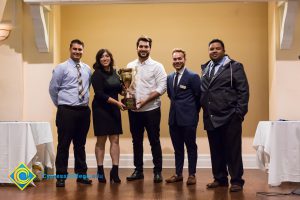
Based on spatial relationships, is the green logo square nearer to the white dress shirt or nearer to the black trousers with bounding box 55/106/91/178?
the black trousers with bounding box 55/106/91/178

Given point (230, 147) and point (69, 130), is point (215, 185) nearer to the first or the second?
point (230, 147)

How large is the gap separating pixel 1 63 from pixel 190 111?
2.30 metres

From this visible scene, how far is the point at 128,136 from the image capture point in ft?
19.2

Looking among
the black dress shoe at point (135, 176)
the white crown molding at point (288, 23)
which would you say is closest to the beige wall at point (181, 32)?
the white crown molding at point (288, 23)

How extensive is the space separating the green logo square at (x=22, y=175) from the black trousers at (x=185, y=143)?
1308 mm

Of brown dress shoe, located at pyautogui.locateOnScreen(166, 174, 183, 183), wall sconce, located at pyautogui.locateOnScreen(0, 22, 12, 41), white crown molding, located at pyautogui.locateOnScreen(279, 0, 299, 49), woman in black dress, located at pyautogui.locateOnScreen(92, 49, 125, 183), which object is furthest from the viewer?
wall sconce, located at pyautogui.locateOnScreen(0, 22, 12, 41)

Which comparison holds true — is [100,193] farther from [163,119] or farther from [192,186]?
[163,119]

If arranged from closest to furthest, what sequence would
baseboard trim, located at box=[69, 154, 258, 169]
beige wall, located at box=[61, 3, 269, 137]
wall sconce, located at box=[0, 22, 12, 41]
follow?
wall sconce, located at box=[0, 22, 12, 41], baseboard trim, located at box=[69, 154, 258, 169], beige wall, located at box=[61, 3, 269, 137]

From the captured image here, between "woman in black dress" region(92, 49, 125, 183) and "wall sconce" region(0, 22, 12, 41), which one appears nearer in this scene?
"woman in black dress" region(92, 49, 125, 183)

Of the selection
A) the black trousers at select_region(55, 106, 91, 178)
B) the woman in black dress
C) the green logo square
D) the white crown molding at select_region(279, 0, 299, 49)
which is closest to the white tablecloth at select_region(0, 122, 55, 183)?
the green logo square

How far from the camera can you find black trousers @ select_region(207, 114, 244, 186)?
3.71m

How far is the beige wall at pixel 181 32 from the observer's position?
5.78 metres

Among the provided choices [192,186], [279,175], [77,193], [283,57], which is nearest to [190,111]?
[192,186]

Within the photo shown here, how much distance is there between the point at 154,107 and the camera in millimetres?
4312
